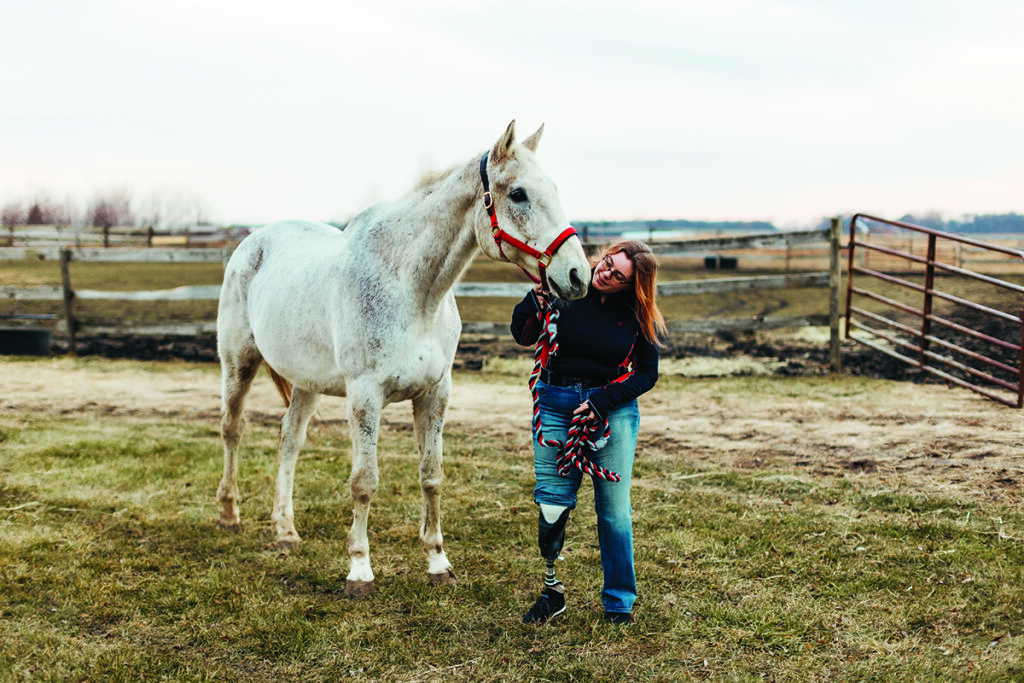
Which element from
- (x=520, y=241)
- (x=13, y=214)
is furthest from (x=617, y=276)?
(x=13, y=214)

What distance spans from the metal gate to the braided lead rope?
474 centimetres

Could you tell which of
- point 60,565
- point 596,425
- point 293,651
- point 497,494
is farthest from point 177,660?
point 497,494

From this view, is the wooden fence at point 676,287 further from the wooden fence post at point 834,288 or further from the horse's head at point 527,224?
the horse's head at point 527,224

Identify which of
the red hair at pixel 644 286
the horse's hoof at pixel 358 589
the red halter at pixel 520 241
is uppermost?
the red halter at pixel 520 241

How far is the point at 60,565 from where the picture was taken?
4.07m

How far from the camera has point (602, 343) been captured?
3309 millimetres

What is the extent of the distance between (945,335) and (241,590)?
10647 mm

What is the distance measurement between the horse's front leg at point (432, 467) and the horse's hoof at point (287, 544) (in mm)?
875

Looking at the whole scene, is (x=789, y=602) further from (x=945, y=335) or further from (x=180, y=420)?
(x=945, y=335)

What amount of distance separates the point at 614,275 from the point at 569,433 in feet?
2.29

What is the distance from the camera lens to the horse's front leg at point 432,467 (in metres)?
3.96

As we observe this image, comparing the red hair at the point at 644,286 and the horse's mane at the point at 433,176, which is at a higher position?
the horse's mane at the point at 433,176

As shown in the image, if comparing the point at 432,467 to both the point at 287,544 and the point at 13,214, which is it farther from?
the point at 13,214

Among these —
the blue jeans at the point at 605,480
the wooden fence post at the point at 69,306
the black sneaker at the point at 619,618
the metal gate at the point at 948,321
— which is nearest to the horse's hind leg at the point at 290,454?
the blue jeans at the point at 605,480
